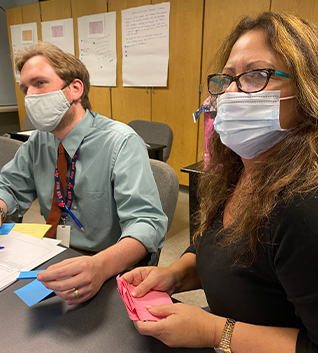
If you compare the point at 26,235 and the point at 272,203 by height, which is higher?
the point at 272,203

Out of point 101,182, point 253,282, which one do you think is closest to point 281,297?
point 253,282

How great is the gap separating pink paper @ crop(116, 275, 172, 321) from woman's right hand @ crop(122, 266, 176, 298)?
0.6 inches

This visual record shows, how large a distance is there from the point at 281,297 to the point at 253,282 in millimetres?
60

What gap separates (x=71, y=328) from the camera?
22.5 inches

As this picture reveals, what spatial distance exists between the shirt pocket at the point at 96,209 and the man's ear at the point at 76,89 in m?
0.44

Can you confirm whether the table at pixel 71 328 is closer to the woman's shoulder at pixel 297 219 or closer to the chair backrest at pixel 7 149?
the woman's shoulder at pixel 297 219

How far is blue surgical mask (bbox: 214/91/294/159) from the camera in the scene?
632 mm

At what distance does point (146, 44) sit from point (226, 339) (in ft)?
11.4

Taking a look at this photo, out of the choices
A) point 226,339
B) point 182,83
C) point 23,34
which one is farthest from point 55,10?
point 226,339

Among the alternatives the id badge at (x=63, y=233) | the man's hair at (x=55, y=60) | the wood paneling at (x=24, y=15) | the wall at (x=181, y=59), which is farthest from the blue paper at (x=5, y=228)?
the wood paneling at (x=24, y=15)

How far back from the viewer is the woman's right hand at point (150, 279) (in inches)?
26.4

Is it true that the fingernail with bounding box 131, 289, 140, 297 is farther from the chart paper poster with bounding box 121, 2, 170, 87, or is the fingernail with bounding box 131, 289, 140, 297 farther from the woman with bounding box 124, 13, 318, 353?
the chart paper poster with bounding box 121, 2, 170, 87

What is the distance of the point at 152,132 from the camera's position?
2840 millimetres

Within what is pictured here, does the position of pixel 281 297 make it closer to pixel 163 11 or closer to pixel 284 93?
pixel 284 93
